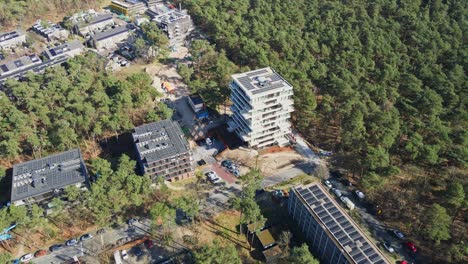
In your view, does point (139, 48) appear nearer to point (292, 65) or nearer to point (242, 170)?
point (292, 65)

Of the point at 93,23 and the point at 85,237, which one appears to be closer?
the point at 85,237

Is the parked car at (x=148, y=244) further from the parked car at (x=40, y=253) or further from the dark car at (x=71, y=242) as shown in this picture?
the parked car at (x=40, y=253)

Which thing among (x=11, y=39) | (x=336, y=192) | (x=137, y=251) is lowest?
(x=137, y=251)

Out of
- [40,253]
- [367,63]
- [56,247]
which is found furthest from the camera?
[367,63]

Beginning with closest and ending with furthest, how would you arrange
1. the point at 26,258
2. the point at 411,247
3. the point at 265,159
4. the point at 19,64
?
the point at 26,258 < the point at 411,247 < the point at 265,159 < the point at 19,64

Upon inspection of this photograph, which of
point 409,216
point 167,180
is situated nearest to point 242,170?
point 167,180

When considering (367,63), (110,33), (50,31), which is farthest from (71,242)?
(367,63)

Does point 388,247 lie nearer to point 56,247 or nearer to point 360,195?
point 360,195
